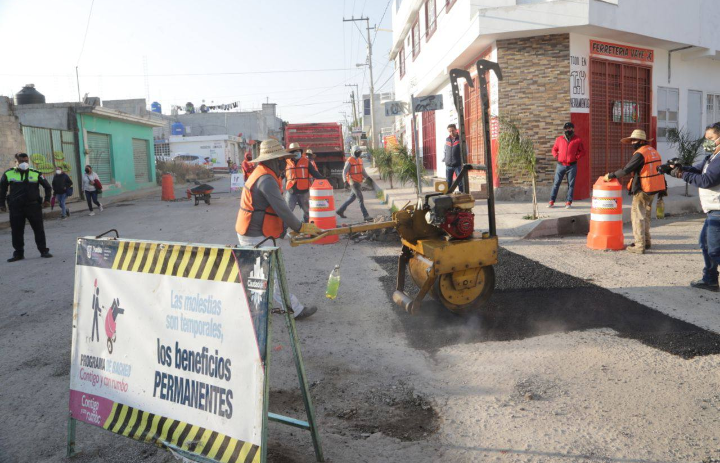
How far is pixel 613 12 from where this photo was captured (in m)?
13.6

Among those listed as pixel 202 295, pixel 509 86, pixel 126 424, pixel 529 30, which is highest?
pixel 529 30

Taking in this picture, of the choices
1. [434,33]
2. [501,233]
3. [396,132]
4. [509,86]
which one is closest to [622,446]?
[501,233]

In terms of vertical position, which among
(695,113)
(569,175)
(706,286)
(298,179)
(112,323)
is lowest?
(706,286)

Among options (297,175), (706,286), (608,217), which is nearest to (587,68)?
(608,217)

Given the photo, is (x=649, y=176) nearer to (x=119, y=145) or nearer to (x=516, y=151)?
(x=516, y=151)

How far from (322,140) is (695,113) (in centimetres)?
1602

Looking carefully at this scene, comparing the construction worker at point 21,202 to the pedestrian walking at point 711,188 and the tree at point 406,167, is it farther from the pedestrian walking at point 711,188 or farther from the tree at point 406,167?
the tree at point 406,167

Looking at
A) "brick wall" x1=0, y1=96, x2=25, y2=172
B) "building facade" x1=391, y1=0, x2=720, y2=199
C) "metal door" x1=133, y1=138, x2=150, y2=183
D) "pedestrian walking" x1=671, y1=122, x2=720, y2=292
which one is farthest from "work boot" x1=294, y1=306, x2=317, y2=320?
"metal door" x1=133, y1=138, x2=150, y2=183

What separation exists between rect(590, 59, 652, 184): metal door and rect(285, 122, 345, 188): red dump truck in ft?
46.4

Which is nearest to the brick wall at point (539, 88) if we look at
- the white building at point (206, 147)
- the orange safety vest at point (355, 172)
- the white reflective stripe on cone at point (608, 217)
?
the orange safety vest at point (355, 172)

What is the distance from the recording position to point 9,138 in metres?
18.3

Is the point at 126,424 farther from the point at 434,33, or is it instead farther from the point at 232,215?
the point at 434,33

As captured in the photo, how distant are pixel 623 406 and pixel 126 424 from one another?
10.1 feet

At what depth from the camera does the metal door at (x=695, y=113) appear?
17941 millimetres
